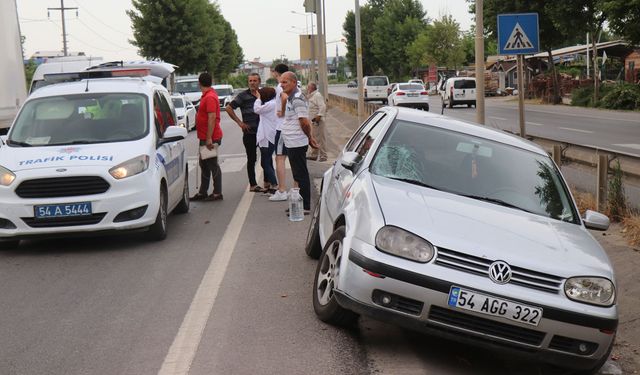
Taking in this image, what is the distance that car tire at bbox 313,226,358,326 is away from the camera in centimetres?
536

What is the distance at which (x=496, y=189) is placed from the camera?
229 inches

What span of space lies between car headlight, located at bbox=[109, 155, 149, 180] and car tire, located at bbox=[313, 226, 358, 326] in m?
3.26

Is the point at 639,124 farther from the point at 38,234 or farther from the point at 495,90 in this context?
the point at 495,90

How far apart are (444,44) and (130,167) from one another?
84.2 meters

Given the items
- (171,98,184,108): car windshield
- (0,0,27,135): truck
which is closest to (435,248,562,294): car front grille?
(0,0,27,135): truck

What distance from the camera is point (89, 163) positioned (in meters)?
8.20

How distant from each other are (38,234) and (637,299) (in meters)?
5.58

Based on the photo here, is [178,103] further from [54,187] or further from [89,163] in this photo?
[54,187]

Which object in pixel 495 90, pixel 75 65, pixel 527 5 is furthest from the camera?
pixel 495 90

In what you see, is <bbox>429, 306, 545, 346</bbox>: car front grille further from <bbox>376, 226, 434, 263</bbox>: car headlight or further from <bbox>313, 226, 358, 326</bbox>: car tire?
<bbox>313, 226, 358, 326</bbox>: car tire

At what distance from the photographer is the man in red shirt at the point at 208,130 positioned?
11555mm

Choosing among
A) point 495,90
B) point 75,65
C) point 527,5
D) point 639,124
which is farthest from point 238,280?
point 495,90

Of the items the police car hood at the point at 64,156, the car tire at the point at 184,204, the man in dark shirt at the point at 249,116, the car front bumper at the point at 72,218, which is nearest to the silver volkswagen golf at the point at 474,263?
the car front bumper at the point at 72,218

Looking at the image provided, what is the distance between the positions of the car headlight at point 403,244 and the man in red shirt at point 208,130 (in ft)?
22.5
